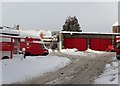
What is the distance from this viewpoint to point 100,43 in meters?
67.1

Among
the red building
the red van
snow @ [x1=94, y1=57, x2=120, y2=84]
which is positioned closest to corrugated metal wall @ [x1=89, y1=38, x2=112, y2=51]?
the red building

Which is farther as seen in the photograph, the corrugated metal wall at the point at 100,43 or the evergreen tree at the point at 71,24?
the evergreen tree at the point at 71,24

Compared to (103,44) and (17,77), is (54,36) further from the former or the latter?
(17,77)

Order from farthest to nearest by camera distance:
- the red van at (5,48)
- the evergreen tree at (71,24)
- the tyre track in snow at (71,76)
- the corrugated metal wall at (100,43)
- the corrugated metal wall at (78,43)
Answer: the evergreen tree at (71,24) < the corrugated metal wall at (78,43) < the corrugated metal wall at (100,43) < the red van at (5,48) < the tyre track in snow at (71,76)

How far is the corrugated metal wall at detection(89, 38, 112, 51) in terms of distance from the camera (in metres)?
66.9

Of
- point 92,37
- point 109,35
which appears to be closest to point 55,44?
point 92,37

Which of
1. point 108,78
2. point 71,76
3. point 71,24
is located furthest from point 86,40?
point 108,78

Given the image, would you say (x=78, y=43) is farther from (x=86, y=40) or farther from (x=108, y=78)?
(x=108, y=78)

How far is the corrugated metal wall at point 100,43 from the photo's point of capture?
66.9 metres

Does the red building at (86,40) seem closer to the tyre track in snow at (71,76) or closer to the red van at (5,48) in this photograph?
the red van at (5,48)

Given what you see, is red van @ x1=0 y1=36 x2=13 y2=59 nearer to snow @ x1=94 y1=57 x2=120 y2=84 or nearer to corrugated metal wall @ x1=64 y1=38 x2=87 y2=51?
snow @ x1=94 y1=57 x2=120 y2=84

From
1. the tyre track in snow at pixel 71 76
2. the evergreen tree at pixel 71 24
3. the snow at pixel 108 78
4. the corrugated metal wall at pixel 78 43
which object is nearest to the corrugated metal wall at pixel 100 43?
the corrugated metal wall at pixel 78 43

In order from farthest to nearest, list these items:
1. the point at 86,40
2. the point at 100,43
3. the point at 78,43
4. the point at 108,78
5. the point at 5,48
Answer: the point at 86,40
the point at 78,43
the point at 100,43
the point at 5,48
the point at 108,78

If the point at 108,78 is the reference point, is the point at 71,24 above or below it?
above
